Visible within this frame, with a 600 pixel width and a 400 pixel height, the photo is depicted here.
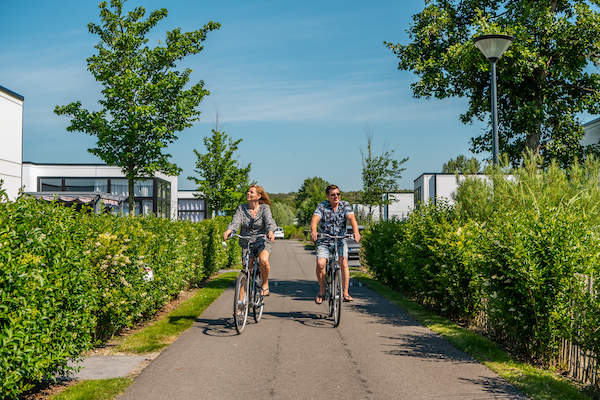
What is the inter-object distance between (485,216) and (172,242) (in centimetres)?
535

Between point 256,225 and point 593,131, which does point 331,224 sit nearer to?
point 256,225

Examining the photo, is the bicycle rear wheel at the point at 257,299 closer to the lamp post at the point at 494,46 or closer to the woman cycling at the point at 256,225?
the woman cycling at the point at 256,225

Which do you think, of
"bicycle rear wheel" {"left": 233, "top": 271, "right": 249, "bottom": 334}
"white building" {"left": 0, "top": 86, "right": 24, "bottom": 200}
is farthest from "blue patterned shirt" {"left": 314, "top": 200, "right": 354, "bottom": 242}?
"white building" {"left": 0, "top": 86, "right": 24, "bottom": 200}

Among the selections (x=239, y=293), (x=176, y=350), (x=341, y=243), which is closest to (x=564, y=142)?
(x=341, y=243)

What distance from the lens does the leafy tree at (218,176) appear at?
29953mm

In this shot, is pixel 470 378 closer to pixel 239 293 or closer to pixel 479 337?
pixel 479 337

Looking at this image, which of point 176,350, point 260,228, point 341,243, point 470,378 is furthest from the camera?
point 341,243

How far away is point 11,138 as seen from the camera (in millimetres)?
27922

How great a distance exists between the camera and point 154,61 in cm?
1706

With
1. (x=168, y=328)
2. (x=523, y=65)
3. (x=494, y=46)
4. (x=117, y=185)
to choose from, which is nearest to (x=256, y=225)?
→ (x=168, y=328)

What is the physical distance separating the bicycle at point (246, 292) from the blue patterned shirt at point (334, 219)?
3.91 ft

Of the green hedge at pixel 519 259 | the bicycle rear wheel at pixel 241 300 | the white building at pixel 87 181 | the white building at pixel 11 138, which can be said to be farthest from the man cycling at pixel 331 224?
the white building at pixel 87 181

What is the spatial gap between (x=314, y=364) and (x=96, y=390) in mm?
2189

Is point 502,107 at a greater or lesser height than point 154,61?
lesser
